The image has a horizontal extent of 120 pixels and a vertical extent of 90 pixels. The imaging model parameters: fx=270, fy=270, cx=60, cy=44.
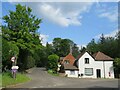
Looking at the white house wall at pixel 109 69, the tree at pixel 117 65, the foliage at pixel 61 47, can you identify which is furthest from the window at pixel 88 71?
the foliage at pixel 61 47

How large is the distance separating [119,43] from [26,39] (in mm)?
28598

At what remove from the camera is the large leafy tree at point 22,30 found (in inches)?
2231

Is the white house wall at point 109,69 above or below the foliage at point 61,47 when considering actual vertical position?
below

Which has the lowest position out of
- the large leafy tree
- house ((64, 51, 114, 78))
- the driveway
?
the driveway

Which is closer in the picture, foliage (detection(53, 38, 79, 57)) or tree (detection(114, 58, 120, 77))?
tree (detection(114, 58, 120, 77))

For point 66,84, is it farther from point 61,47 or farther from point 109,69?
point 61,47

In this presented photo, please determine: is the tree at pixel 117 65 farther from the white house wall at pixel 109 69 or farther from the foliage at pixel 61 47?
the foliage at pixel 61 47

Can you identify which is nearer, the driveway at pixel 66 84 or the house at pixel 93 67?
the driveway at pixel 66 84

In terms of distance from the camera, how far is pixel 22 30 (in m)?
56.7

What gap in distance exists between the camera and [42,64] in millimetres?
131000

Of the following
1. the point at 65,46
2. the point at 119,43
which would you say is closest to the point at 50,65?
the point at 119,43

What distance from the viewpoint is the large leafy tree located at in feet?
186

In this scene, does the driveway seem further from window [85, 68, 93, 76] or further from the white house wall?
window [85, 68, 93, 76]

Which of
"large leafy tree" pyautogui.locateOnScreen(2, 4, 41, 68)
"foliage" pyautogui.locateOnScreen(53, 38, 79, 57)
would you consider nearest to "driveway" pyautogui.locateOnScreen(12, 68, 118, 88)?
"large leafy tree" pyautogui.locateOnScreen(2, 4, 41, 68)
